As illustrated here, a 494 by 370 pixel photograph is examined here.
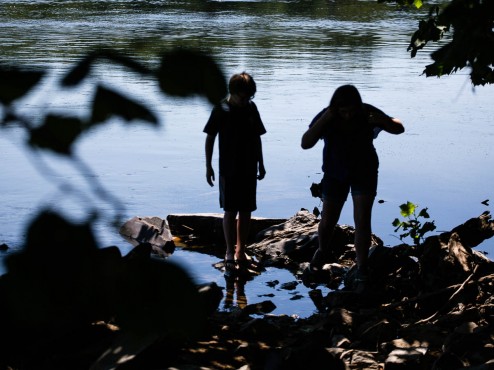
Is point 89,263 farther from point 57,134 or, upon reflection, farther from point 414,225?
point 414,225

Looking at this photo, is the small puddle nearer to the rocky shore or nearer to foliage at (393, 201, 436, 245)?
the rocky shore

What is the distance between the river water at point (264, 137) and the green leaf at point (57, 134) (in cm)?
2

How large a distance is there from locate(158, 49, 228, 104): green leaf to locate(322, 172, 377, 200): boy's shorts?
5.01m

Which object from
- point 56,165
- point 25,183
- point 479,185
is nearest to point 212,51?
point 56,165

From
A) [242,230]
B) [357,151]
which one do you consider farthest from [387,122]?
[242,230]

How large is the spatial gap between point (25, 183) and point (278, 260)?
2398 millimetres

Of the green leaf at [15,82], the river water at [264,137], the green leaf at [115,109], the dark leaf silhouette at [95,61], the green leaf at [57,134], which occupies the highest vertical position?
the dark leaf silhouette at [95,61]

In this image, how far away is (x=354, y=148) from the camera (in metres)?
6.44

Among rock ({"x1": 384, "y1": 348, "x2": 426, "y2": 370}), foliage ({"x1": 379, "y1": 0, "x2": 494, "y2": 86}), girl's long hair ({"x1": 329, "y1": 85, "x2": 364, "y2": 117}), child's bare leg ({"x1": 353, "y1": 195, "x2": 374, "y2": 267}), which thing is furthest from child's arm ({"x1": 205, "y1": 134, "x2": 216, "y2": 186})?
foliage ({"x1": 379, "y1": 0, "x2": 494, "y2": 86})

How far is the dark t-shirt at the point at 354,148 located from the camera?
642 cm

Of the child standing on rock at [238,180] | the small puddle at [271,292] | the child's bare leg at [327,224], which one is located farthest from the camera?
the child standing on rock at [238,180]

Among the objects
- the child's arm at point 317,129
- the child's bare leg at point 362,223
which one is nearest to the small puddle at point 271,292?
the child's bare leg at point 362,223

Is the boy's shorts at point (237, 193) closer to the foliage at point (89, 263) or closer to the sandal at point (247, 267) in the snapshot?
the sandal at point (247, 267)

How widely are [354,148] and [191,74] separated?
16.5 feet
